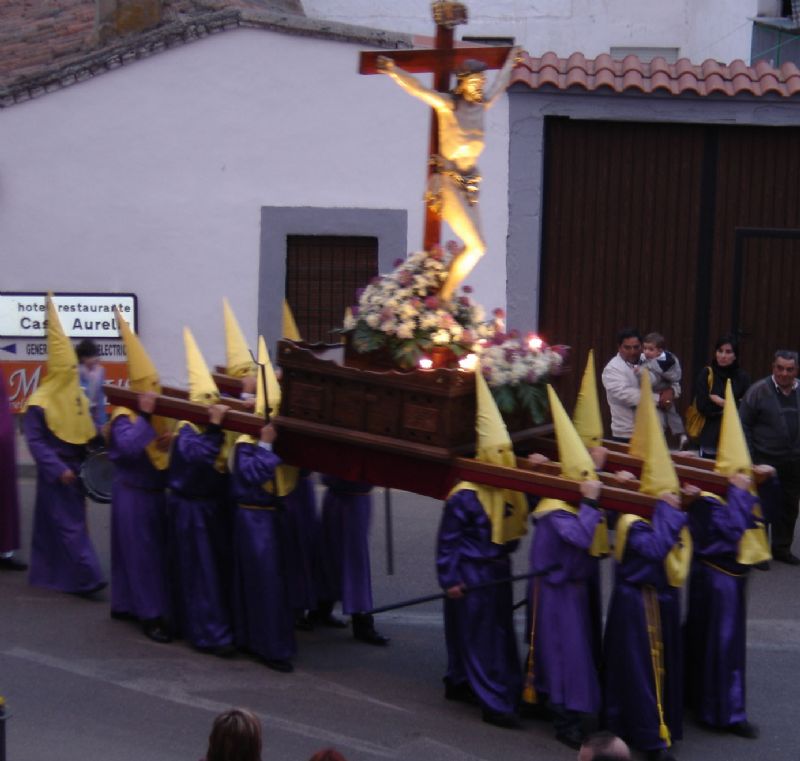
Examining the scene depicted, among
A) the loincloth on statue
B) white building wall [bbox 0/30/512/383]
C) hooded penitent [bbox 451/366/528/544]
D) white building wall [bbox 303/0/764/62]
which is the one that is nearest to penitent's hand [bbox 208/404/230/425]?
hooded penitent [bbox 451/366/528/544]

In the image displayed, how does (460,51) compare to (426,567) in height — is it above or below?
above

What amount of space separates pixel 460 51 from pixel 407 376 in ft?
6.16

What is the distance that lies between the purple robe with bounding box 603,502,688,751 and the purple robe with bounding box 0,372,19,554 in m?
4.68

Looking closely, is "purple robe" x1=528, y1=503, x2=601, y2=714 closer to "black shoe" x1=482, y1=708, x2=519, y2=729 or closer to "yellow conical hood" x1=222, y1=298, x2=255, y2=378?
"black shoe" x1=482, y1=708, x2=519, y2=729

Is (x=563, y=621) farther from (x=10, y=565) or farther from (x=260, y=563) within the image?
(x=10, y=565)

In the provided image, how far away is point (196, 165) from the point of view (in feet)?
45.0

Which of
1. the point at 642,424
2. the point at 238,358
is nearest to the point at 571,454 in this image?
the point at 642,424

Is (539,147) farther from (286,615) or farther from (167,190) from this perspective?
(286,615)

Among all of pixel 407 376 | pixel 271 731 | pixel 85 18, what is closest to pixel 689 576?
pixel 407 376

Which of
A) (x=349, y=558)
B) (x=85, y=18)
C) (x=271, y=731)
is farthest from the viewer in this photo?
(x=85, y=18)

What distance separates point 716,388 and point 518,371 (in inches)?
166

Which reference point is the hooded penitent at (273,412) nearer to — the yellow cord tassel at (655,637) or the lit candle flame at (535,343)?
the lit candle flame at (535,343)

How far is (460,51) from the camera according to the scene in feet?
25.7

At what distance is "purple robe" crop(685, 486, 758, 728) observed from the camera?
7324mm
